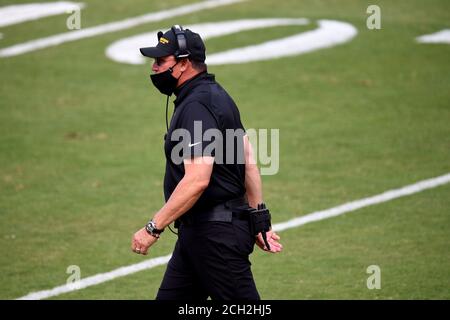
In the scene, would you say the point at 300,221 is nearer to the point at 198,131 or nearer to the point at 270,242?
the point at 270,242

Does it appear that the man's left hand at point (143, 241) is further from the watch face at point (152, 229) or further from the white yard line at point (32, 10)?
the white yard line at point (32, 10)

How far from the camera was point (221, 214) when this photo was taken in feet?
20.5

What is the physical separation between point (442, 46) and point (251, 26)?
144 inches

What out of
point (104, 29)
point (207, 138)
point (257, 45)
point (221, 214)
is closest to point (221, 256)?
point (221, 214)

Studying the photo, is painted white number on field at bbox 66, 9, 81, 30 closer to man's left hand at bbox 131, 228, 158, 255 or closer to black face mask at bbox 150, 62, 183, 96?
black face mask at bbox 150, 62, 183, 96

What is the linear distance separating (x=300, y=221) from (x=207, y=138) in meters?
4.62

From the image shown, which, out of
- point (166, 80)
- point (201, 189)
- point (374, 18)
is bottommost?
point (201, 189)

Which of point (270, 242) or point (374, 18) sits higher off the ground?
point (374, 18)

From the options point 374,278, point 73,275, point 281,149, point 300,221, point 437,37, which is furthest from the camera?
point 437,37

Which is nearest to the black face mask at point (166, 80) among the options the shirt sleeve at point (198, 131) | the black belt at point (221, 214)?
the shirt sleeve at point (198, 131)

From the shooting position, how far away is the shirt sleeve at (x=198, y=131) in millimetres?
6008

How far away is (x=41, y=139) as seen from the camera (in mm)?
13633

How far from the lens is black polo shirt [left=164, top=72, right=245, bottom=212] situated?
6.05 metres

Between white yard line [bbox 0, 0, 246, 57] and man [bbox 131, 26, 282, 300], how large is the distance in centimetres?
1167
